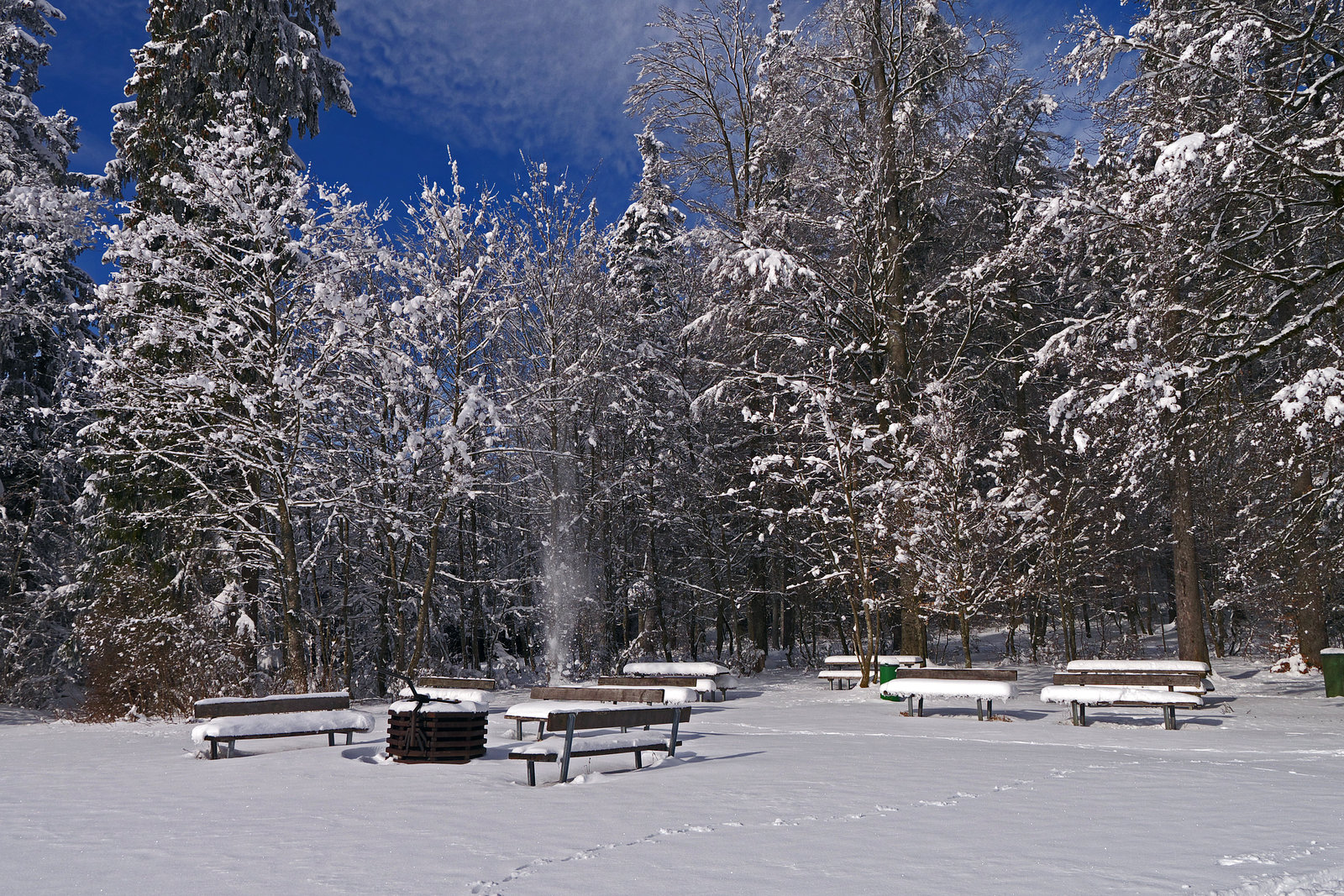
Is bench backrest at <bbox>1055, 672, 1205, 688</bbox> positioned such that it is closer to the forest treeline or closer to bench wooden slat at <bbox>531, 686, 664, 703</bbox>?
the forest treeline

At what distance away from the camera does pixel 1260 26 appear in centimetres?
1241

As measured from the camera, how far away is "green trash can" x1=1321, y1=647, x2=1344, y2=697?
50.5ft

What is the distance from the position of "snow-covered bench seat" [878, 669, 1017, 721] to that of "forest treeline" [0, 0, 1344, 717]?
1938 mm

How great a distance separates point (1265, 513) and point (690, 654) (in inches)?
596

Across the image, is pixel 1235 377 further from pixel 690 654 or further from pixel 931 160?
pixel 690 654

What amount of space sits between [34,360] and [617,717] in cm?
2058

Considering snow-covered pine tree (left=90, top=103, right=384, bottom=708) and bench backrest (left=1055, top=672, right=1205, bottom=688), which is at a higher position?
snow-covered pine tree (left=90, top=103, right=384, bottom=708)

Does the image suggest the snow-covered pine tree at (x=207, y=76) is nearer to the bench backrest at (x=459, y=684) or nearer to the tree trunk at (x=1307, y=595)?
the bench backrest at (x=459, y=684)

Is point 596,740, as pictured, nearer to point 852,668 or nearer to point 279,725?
point 279,725

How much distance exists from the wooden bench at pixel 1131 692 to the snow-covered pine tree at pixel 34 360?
53.5 ft

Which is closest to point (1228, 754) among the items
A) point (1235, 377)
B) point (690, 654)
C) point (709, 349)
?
point (1235, 377)

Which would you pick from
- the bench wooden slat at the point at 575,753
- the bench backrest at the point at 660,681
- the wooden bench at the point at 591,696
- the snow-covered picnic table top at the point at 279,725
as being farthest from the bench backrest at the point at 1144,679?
the snow-covered picnic table top at the point at 279,725

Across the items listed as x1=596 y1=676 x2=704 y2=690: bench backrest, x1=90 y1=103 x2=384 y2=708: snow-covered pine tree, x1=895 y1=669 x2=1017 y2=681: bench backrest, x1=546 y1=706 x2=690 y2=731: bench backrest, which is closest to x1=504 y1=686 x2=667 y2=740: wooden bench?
x1=546 y1=706 x2=690 y2=731: bench backrest

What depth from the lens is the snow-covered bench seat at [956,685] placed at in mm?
12938
